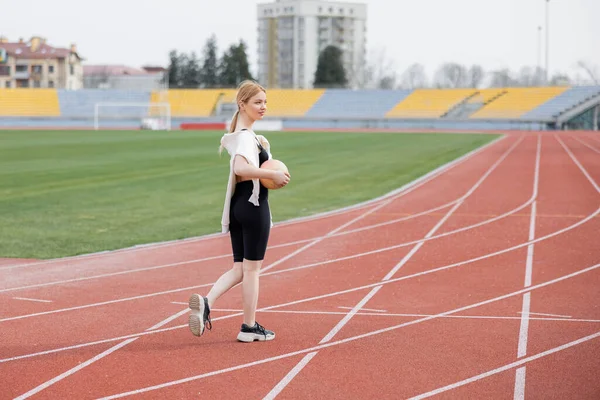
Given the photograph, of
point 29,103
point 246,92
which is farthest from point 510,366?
point 29,103

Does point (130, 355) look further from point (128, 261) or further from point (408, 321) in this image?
point (128, 261)

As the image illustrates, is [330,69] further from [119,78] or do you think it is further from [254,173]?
[254,173]

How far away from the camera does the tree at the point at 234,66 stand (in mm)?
118688

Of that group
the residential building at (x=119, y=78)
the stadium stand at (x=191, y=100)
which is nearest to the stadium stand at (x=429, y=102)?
the stadium stand at (x=191, y=100)

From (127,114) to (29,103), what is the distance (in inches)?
371

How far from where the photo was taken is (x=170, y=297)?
8258 mm

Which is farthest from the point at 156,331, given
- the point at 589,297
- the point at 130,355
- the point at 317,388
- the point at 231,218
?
the point at 589,297

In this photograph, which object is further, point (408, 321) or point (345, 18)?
point (345, 18)

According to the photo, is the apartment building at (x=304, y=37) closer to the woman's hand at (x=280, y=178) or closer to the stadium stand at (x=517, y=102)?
the stadium stand at (x=517, y=102)

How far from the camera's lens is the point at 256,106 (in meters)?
6.37

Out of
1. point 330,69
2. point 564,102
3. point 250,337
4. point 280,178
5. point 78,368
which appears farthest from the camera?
point 330,69

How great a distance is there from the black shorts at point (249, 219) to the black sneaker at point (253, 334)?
20.8 inches

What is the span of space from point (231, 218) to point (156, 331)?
1.19 meters

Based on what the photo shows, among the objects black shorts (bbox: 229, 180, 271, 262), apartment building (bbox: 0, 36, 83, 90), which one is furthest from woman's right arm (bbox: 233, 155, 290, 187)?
apartment building (bbox: 0, 36, 83, 90)
